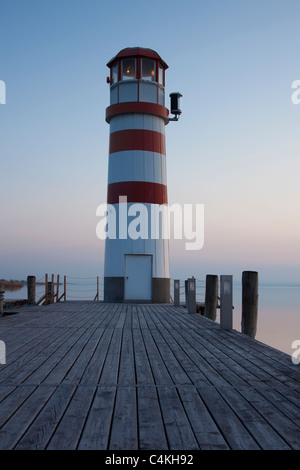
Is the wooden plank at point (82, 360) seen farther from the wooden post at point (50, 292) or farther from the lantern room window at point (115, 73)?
the lantern room window at point (115, 73)

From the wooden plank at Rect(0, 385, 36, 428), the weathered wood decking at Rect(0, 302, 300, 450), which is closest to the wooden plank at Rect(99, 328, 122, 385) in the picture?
the weathered wood decking at Rect(0, 302, 300, 450)

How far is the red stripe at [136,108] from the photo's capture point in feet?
56.2

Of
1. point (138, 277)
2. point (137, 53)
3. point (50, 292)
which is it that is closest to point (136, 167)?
point (138, 277)

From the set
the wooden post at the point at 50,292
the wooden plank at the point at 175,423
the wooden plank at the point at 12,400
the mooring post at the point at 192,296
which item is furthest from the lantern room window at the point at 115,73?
the wooden plank at the point at 175,423

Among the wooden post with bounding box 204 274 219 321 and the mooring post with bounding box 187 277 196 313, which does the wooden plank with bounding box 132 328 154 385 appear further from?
the wooden post with bounding box 204 274 219 321

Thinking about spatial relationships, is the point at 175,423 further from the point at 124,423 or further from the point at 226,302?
the point at 226,302

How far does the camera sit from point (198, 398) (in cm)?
382

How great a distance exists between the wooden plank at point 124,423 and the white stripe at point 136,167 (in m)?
13.4

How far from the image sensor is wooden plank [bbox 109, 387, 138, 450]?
2.76 metres

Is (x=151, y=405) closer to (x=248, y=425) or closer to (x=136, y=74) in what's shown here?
(x=248, y=425)

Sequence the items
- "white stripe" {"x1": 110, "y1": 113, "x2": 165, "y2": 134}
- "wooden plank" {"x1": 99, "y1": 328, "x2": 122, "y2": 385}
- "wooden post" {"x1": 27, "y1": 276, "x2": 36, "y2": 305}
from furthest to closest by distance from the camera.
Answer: "wooden post" {"x1": 27, "y1": 276, "x2": 36, "y2": 305}
"white stripe" {"x1": 110, "y1": 113, "x2": 165, "y2": 134}
"wooden plank" {"x1": 99, "y1": 328, "x2": 122, "y2": 385}

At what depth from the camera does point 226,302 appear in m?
8.50

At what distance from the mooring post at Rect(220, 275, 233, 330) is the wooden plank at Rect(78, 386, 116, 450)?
15.5 ft

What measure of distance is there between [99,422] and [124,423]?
183mm
